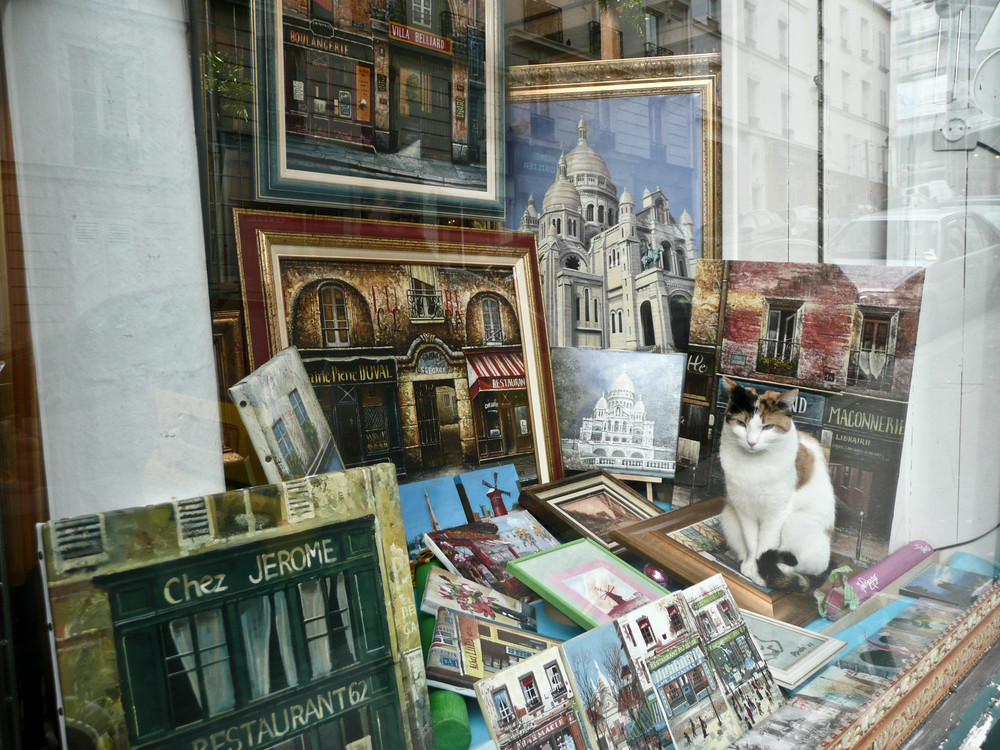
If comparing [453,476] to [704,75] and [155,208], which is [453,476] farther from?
[704,75]

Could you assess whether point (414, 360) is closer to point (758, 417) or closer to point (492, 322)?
point (492, 322)

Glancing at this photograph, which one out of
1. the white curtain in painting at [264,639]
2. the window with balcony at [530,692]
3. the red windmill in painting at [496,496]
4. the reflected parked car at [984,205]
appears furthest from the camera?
the reflected parked car at [984,205]

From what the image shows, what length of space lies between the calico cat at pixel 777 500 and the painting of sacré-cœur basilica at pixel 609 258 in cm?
35

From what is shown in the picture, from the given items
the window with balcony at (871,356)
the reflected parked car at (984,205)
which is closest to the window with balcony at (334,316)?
the window with balcony at (871,356)

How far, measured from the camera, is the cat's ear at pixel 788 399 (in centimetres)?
164

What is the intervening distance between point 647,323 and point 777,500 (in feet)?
1.93

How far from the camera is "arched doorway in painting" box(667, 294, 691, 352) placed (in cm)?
186

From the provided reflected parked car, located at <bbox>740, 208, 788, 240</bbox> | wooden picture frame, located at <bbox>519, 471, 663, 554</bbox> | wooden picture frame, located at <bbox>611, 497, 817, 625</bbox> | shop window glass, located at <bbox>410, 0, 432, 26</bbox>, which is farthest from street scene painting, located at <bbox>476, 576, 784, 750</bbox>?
shop window glass, located at <bbox>410, 0, 432, 26</bbox>

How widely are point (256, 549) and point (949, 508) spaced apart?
2042 mm

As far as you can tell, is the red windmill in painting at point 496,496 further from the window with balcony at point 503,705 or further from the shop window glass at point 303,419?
the window with balcony at point 503,705

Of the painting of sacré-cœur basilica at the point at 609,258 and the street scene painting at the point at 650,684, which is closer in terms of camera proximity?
the street scene painting at the point at 650,684

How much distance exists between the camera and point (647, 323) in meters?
1.91

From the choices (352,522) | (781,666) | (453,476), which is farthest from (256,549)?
(781,666)

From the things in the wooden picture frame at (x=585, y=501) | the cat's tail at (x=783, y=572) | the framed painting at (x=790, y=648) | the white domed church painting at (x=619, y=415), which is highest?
the white domed church painting at (x=619, y=415)
